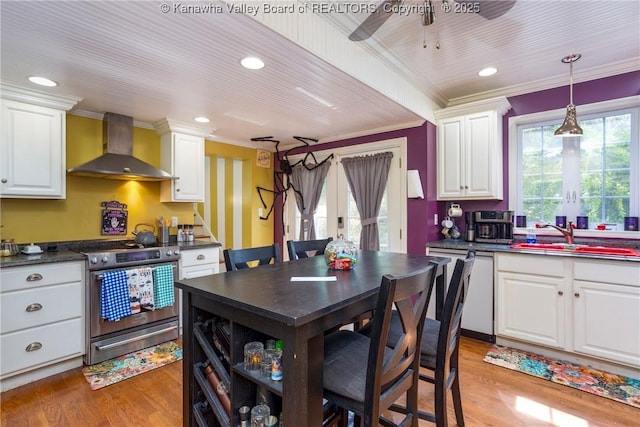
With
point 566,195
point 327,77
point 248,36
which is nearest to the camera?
point 248,36

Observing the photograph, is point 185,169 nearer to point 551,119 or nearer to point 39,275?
point 39,275

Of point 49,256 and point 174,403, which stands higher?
point 49,256

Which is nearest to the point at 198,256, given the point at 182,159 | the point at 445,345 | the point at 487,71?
the point at 182,159

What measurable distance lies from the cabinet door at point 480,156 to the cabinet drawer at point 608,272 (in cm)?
98

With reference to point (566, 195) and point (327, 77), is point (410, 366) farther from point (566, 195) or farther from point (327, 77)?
point (566, 195)

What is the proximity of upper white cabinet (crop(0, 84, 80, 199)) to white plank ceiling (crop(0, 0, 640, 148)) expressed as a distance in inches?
6.8

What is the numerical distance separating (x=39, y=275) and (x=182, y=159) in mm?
1710

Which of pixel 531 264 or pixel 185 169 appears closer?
pixel 531 264

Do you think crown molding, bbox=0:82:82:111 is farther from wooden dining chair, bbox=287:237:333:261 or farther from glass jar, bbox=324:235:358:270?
glass jar, bbox=324:235:358:270

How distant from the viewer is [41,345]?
2.31 meters

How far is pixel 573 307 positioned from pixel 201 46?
327 centimetres

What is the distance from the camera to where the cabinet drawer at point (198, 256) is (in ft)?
10.5

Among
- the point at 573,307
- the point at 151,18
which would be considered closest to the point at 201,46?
the point at 151,18

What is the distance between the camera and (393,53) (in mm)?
2520
